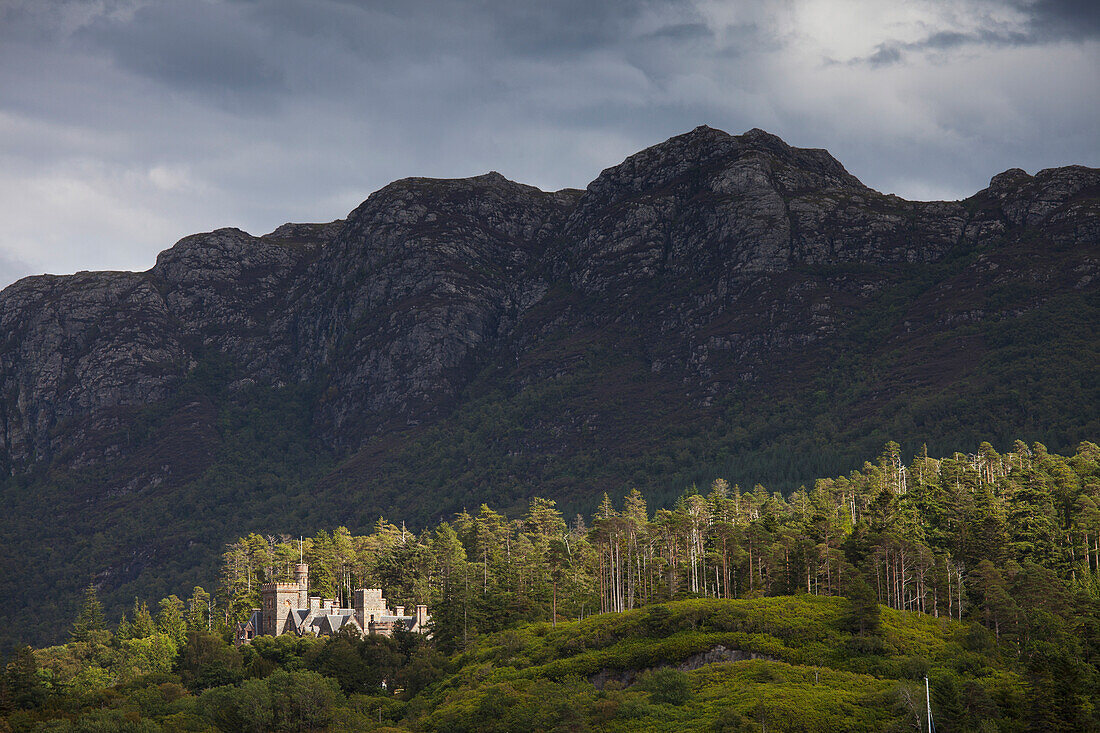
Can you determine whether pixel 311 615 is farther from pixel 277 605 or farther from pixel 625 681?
pixel 625 681

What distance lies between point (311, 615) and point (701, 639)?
65709 mm

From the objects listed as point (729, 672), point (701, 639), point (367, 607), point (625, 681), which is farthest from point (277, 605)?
point (729, 672)

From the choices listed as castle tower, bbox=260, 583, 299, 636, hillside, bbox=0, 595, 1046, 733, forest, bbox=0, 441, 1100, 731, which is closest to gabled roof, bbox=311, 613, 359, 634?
castle tower, bbox=260, 583, 299, 636

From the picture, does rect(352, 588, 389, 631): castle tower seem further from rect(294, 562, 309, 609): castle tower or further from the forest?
the forest

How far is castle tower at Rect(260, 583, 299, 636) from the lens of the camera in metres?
172

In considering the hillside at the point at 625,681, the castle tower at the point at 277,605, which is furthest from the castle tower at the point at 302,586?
the hillside at the point at 625,681

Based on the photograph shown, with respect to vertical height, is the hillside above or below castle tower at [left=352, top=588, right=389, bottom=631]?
below

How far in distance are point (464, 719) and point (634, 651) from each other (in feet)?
64.8

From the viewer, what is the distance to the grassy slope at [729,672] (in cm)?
10900

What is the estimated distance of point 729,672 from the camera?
122m

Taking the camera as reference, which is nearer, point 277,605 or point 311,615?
point 311,615

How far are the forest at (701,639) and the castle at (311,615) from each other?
18.4ft

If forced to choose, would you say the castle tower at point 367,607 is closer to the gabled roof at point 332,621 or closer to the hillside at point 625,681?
the gabled roof at point 332,621

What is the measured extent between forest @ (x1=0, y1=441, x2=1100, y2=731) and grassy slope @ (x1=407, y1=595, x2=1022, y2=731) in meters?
0.28
